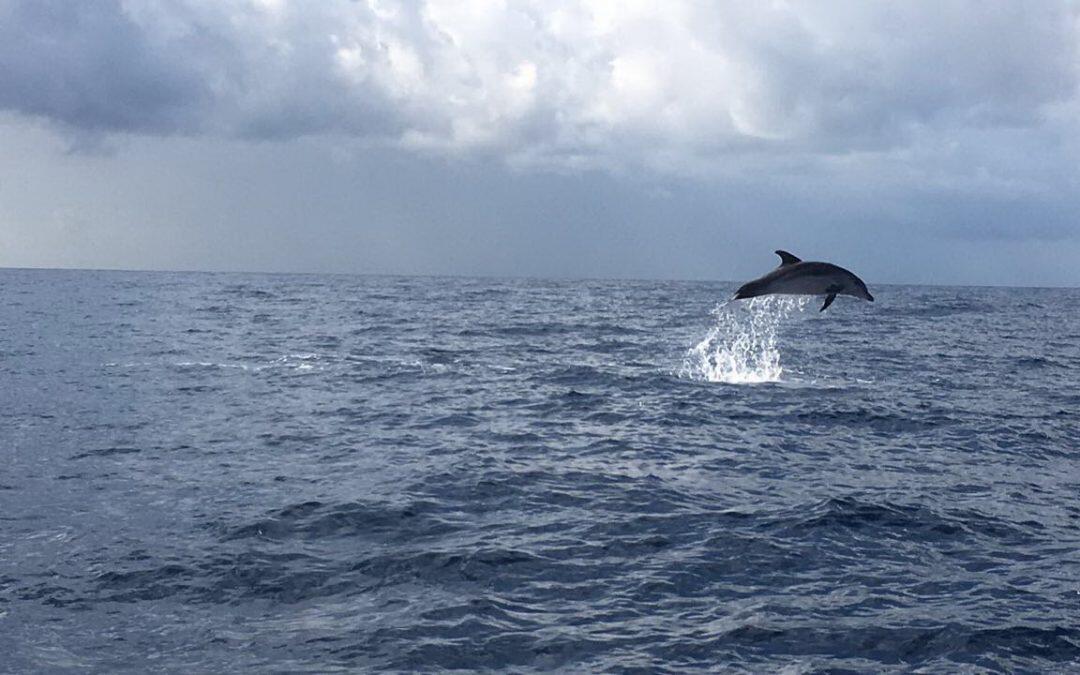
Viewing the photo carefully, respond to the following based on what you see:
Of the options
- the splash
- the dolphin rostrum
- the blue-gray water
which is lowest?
the blue-gray water

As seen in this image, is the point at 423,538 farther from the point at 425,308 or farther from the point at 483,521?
the point at 425,308

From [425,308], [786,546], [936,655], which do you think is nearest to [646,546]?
[786,546]

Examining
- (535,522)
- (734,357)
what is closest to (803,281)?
(535,522)

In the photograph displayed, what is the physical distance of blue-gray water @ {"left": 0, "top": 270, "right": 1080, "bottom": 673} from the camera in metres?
9.74

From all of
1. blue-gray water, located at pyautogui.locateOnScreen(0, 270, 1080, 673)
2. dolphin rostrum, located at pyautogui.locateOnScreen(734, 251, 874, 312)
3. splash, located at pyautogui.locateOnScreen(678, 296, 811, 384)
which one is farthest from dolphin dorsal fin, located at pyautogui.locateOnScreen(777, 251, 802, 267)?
blue-gray water, located at pyautogui.locateOnScreen(0, 270, 1080, 673)

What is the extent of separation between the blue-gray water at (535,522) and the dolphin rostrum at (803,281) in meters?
3.27

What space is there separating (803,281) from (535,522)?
10222 mm

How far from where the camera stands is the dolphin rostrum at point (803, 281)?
20781 mm

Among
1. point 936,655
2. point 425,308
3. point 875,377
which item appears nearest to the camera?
point 936,655

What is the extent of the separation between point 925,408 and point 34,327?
155 feet

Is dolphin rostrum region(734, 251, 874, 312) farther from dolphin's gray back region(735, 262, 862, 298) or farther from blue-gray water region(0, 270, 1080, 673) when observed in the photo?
blue-gray water region(0, 270, 1080, 673)

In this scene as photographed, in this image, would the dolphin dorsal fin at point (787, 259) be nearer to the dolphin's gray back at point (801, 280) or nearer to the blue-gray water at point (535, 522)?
the dolphin's gray back at point (801, 280)

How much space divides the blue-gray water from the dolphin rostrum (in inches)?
129

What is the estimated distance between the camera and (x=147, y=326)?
53.3 metres
